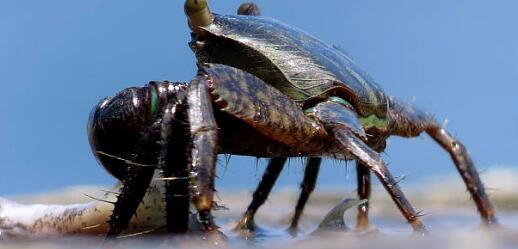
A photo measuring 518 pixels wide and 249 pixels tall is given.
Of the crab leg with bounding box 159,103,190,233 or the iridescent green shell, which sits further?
the iridescent green shell

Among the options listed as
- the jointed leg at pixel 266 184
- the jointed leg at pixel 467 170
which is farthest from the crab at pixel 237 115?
the jointed leg at pixel 467 170

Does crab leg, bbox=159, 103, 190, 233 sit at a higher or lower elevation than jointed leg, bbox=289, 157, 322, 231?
higher

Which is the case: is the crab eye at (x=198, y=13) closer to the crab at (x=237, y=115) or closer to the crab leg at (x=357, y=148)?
the crab at (x=237, y=115)

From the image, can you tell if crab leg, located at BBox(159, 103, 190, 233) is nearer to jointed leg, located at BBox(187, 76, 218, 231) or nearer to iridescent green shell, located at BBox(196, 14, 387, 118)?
jointed leg, located at BBox(187, 76, 218, 231)

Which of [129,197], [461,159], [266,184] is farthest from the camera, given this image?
[461,159]

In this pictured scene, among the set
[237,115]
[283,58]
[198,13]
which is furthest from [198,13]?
[237,115]

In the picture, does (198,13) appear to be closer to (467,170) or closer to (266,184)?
(266,184)

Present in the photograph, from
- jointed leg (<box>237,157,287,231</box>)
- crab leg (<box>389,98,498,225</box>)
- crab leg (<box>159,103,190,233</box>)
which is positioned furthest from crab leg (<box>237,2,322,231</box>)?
crab leg (<box>159,103,190,233</box>)
